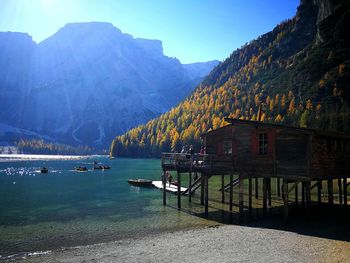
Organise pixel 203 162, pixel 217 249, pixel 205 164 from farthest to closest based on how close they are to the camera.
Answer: pixel 203 162 → pixel 205 164 → pixel 217 249

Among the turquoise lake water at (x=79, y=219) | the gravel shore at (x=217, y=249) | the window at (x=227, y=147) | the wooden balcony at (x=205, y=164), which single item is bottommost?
the turquoise lake water at (x=79, y=219)

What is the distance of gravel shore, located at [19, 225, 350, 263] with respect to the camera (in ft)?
64.5

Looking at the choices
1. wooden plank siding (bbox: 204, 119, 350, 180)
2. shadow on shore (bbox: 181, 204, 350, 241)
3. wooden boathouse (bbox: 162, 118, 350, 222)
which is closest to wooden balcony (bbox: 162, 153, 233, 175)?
wooden boathouse (bbox: 162, 118, 350, 222)

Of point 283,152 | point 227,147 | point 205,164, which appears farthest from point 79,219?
point 283,152

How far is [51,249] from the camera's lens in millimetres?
24062

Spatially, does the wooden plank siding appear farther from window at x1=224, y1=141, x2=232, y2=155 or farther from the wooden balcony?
window at x1=224, y1=141, x2=232, y2=155

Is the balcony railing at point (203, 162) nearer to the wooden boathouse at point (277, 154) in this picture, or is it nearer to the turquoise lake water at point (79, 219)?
the wooden boathouse at point (277, 154)

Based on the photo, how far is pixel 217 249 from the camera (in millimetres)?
21672

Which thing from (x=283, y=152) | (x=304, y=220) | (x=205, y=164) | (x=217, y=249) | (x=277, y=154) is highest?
(x=283, y=152)

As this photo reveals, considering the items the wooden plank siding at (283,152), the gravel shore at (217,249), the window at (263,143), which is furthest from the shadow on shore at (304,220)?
the window at (263,143)

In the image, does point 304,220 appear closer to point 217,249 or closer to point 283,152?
point 283,152

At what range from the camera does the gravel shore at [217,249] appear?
64.5 feet

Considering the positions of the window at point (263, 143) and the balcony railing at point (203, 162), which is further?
the balcony railing at point (203, 162)

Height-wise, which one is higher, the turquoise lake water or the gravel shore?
the gravel shore
